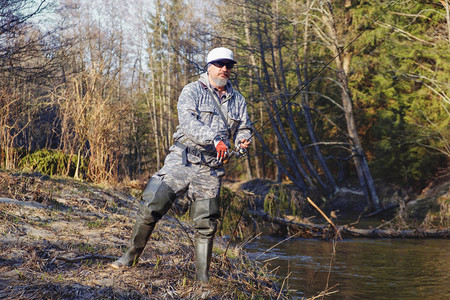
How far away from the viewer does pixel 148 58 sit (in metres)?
32.5

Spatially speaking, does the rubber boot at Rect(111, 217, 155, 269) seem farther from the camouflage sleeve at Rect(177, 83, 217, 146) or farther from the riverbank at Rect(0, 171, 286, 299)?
the camouflage sleeve at Rect(177, 83, 217, 146)

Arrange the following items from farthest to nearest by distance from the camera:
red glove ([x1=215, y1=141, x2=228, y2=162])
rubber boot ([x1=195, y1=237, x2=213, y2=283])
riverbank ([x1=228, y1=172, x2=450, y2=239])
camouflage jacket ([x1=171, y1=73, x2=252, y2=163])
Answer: riverbank ([x1=228, y1=172, x2=450, y2=239]), rubber boot ([x1=195, y1=237, x2=213, y2=283]), camouflage jacket ([x1=171, y1=73, x2=252, y2=163]), red glove ([x1=215, y1=141, x2=228, y2=162])

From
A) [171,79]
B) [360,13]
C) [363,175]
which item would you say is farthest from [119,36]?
[363,175]

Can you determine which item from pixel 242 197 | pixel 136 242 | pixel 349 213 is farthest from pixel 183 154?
pixel 349 213

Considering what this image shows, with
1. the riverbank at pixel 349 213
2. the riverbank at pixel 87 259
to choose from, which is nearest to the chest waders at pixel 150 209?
the riverbank at pixel 87 259

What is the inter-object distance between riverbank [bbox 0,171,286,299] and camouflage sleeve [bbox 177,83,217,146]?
0.91 metres

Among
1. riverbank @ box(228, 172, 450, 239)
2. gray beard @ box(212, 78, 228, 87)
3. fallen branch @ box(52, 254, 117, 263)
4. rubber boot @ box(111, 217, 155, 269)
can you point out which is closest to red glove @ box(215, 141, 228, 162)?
gray beard @ box(212, 78, 228, 87)

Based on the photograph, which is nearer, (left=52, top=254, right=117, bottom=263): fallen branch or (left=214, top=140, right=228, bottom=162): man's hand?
(left=214, top=140, right=228, bottom=162): man's hand

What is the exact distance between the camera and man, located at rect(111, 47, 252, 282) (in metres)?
3.87

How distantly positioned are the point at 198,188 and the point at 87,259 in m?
1.28

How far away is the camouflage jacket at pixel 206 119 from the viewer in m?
3.79

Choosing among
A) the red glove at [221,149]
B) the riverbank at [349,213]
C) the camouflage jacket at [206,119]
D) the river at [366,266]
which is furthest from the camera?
the riverbank at [349,213]

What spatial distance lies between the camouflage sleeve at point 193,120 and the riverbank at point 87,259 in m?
0.91

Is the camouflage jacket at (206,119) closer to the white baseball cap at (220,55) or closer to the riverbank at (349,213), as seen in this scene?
the white baseball cap at (220,55)
